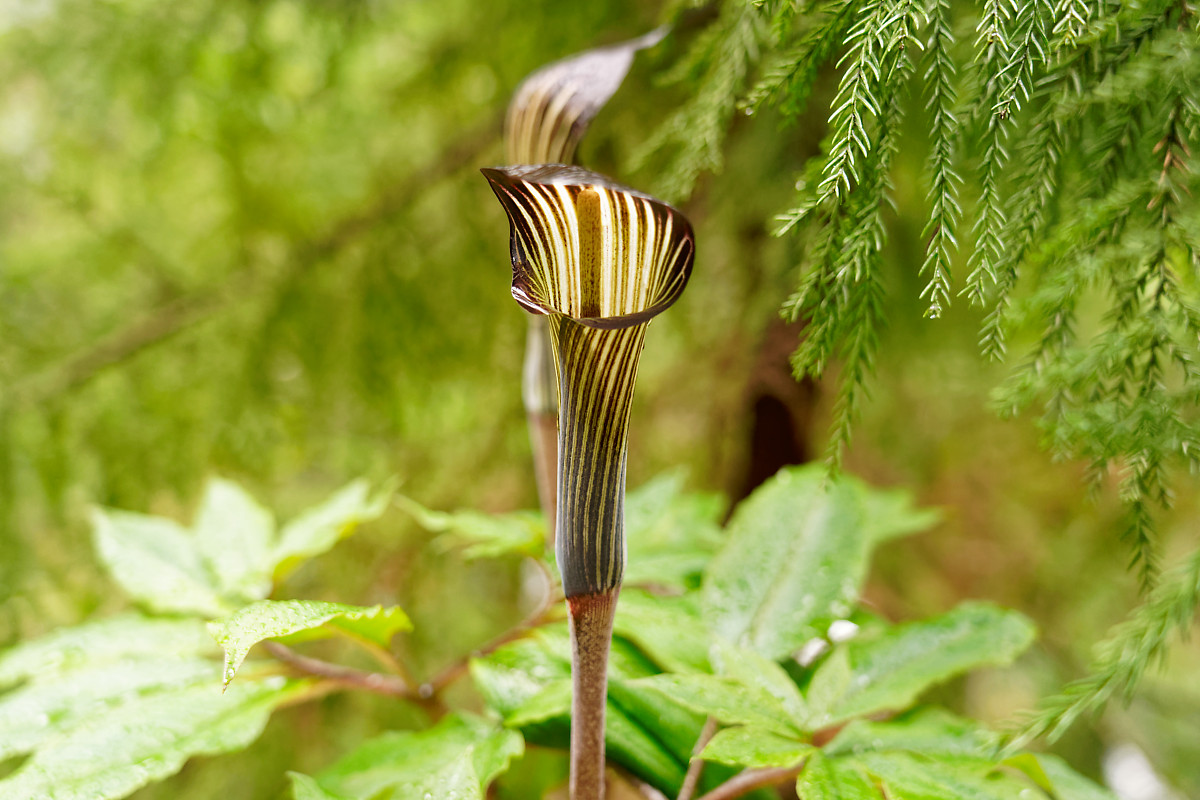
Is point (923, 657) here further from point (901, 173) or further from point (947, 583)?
point (947, 583)

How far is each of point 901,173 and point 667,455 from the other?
0.76 metres

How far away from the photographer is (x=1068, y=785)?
23.7 inches

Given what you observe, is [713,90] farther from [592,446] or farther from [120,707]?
[120,707]

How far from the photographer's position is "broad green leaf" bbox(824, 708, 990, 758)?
57 centimetres

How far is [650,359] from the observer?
62.3 inches

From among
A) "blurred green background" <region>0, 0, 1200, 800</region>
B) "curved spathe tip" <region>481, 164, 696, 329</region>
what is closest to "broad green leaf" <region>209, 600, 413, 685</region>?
"curved spathe tip" <region>481, 164, 696, 329</region>

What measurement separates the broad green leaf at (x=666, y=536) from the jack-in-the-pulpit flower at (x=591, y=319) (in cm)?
23

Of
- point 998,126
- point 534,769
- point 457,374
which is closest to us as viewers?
point 998,126

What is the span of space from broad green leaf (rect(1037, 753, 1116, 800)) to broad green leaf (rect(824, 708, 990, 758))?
6 cm

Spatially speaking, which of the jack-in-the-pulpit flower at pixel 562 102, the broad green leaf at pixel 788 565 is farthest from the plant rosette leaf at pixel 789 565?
the jack-in-the-pulpit flower at pixel 562 102

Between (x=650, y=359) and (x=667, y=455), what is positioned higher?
(x=650, y=359)

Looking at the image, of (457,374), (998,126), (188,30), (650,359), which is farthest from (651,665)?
(188,30)

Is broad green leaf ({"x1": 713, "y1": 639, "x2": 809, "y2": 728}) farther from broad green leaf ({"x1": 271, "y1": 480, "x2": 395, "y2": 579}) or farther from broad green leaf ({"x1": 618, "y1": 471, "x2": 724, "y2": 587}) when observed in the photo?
broad green leaf ({"x1": 271, "y1": 480, "x2": 395, "y2": 579})

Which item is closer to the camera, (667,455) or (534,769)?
(534,769)
